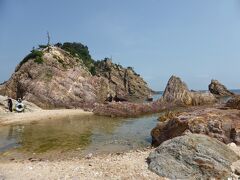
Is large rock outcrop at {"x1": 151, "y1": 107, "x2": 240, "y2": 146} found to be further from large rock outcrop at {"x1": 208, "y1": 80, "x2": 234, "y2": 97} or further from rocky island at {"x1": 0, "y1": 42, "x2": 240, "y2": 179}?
large rock outcrop at {"x1": 208, "y1": 80, "x2": 234, "y2": 97}

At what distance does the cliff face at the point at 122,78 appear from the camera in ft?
368

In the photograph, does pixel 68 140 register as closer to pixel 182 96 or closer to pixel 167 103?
pixel 167 103

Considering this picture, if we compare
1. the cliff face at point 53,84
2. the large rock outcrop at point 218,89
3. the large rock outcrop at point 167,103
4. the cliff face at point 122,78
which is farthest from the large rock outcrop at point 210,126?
the cliff face at point 122,78

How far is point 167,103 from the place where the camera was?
49.5 m

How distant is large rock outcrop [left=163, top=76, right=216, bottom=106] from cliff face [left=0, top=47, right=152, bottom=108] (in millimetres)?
12755


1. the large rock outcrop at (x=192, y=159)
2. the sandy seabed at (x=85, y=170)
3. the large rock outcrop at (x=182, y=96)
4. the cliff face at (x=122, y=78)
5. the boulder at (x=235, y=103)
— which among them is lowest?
the sandy seabed at (x=85, y=170)

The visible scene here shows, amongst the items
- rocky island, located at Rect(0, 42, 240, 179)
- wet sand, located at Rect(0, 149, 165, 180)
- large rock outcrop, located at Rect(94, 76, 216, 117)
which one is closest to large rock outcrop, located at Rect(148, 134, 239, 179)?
rocky island, located at Rect(0, 42, 240, 179)

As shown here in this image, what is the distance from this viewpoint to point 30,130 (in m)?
26.5

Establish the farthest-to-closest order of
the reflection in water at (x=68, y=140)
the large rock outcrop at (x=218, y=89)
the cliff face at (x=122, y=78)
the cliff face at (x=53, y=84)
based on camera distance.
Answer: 1. the cliff face at (x=122, y=78)
2. the large rock outcrop at (x=218, y=89)
3. the cliff face at (x=53, y=84)
4. the reflection in water at (x=68, y=140)

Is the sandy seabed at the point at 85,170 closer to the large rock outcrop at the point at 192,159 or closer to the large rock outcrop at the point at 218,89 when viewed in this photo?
the large rock outcrop at the point at 192,159

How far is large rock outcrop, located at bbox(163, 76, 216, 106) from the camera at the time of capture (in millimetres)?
50938

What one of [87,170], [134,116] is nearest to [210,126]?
[87,170]

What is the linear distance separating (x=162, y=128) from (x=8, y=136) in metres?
12.6

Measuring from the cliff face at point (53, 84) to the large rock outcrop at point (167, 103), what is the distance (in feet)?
25.2
